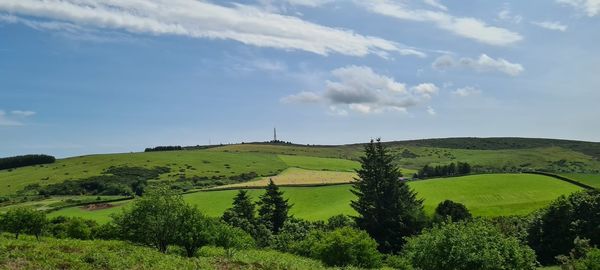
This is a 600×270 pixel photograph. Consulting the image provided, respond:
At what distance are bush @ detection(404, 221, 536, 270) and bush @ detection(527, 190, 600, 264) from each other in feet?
126

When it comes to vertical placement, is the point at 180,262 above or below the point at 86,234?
above

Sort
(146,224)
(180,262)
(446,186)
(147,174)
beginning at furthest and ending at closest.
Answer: (147,174)
(446,186)
(146,224)
(180,262)

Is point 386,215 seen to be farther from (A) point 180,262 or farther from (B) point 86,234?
(A) point 180,262

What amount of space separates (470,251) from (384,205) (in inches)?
2506

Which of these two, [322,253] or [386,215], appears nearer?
[322,253]

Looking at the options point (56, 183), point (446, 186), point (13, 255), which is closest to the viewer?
point (13, 255)

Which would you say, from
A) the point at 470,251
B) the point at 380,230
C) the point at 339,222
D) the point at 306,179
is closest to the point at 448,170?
the point at 306,179

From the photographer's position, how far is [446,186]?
134m

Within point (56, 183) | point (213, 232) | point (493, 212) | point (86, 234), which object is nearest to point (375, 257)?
point (213, 232)

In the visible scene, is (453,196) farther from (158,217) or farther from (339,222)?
(158,217)

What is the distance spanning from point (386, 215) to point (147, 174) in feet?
416

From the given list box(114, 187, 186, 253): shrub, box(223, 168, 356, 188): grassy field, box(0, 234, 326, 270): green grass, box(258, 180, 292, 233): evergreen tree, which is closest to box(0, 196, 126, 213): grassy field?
box(223, 168, 356, 188): grassy field

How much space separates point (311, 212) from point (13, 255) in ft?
307

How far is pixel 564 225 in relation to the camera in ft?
253
